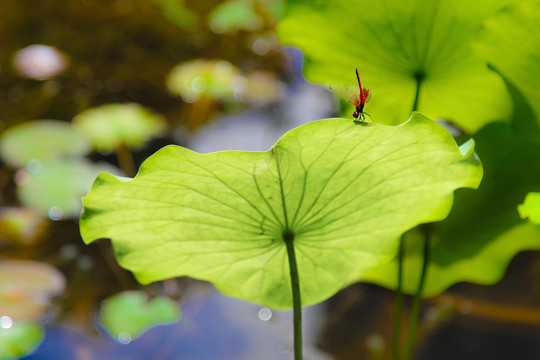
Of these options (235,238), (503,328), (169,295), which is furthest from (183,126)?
(235,238)

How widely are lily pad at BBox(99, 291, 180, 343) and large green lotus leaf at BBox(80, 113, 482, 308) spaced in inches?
17.5

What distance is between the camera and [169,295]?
0.96 m

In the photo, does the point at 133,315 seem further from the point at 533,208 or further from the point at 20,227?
the point at 533,208

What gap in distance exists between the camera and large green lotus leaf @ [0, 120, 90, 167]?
3.63 ft

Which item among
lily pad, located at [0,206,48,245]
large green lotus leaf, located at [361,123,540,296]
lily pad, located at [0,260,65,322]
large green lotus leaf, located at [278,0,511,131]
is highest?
large green lotus leaf, located at [278,0,511,131]

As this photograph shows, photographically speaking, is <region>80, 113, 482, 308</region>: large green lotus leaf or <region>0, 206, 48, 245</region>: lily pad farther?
<region>0, 206, 48, 245</region>: lily pad

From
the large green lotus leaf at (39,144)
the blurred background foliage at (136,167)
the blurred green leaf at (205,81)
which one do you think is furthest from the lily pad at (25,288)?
the blurred green leaf at (205,81)

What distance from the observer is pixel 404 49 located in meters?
0.43

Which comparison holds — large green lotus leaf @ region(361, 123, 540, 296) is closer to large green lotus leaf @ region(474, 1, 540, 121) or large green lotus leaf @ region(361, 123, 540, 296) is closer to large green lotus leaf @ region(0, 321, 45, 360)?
large green lotus leaf @ region(474, 1, 540, 121)

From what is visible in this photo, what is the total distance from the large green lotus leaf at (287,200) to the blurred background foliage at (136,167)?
1.55 ft

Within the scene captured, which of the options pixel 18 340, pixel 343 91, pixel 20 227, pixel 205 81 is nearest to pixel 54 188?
pixel 20 227

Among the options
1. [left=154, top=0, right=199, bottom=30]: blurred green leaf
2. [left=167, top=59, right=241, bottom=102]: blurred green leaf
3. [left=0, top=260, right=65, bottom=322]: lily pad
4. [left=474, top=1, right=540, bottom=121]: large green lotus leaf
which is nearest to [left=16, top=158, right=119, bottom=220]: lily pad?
[left=0, top=260, right=65, bottom=322]: lily pad

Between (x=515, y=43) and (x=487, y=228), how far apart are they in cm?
18

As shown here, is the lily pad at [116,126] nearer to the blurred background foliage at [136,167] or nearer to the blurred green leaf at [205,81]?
the blurred background foliage at [136,167]
